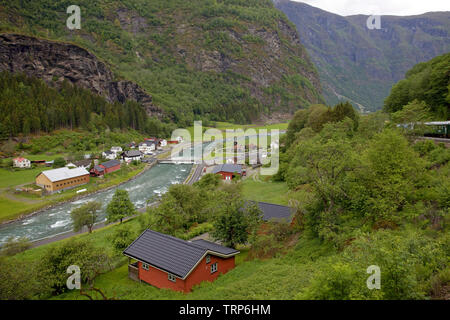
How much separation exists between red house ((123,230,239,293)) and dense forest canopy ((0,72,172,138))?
62.9 meters

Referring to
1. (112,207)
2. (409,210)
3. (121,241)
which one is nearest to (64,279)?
(121,241)

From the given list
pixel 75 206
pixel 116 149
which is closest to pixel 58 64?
pixel 116 149

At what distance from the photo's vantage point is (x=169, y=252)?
15.1 m

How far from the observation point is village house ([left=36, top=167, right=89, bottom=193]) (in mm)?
43312

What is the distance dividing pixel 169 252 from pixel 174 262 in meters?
0.80

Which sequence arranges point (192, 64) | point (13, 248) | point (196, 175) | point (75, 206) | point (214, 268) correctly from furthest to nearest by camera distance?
point (192, 64) → point (196, 175) → point (75, 206) → point (13, 248) → point (214, 268)

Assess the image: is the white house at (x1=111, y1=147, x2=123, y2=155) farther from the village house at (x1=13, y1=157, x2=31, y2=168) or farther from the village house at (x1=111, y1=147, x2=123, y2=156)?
the village house at (x1=13, y1=157, x2=31, y2=168)

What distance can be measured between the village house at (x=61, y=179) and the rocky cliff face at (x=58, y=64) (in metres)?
62.6

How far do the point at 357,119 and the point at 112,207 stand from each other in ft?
116

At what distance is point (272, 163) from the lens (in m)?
49.6

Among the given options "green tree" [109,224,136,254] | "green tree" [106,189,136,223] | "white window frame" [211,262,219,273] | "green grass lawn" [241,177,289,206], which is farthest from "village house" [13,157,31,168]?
"white window frame" [211,262,219,273]

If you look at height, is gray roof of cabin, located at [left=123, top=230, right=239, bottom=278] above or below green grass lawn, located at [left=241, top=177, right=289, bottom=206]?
above

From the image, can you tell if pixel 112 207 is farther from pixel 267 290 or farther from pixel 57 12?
pixel 57 12

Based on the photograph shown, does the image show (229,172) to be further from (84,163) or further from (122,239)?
(84,163)
